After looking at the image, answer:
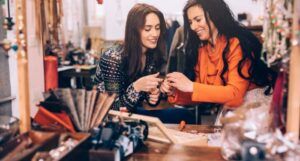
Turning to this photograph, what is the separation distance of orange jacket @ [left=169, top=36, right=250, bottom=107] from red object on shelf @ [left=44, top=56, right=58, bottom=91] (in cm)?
77

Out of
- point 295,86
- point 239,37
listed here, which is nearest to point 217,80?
point 239,37

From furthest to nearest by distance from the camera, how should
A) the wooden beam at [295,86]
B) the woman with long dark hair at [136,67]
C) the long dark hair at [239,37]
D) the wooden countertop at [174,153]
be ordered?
the woman with long dark hair at [136,67]
the long dark hair at [239,37]
the wooden countertop at [174,153]
the wooden beam at [295,86]

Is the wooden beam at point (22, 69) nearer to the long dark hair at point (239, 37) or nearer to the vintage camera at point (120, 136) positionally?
the vintage camera at point (120, 136)

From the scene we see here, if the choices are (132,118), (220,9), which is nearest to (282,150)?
(132,118)

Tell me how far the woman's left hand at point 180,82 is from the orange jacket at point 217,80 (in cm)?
3

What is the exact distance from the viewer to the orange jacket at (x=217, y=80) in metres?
2.05

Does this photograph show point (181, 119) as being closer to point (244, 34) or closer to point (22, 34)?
point (244, 34)

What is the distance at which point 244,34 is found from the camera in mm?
2061

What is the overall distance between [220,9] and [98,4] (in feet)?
2.47

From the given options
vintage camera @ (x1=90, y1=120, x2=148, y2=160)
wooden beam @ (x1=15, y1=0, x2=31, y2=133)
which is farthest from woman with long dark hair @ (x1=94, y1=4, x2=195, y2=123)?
wooden beam @ (x1=15, y1=0, x2=31, y2=133)

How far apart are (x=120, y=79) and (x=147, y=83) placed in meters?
0.17

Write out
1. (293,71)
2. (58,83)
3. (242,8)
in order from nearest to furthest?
(293,71) → (242,8) → (58,83)

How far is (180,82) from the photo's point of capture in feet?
7.03

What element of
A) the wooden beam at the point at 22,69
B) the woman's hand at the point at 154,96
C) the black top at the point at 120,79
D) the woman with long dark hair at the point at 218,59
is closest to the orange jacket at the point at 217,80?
the woman with long dark hair at the point at 218,59
